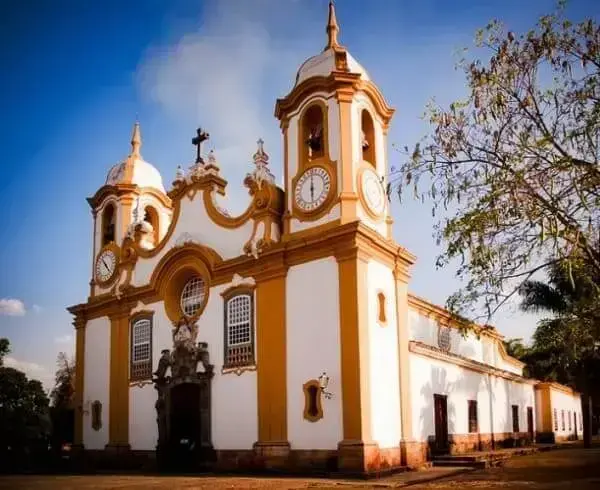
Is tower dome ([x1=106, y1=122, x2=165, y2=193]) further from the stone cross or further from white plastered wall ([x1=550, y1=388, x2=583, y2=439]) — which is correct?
white plastered wall ([x1=550, y1=388, x2=583, y2=439])

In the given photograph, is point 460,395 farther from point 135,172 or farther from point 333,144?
point 135,172

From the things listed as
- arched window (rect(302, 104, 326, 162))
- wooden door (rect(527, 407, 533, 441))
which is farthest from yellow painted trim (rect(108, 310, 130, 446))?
wooden door (rect(527, 407, 533, 441))

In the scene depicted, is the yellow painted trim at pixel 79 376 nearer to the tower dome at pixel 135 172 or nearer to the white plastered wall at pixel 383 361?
the tower dome at pixel 135 172

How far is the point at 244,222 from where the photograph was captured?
2059cm

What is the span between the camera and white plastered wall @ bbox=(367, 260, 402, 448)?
1736 centimetres

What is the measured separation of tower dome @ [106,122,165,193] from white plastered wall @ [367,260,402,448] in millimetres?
12605

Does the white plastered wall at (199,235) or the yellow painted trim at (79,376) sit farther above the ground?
the white plastered wall at (199,235)

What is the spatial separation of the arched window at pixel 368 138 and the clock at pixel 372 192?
0.73 meters

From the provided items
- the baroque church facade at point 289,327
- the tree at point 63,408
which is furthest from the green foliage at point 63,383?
the baroque church facade at point 289,327

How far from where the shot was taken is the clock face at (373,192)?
19125 millimetres

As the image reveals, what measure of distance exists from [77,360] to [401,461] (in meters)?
14.2

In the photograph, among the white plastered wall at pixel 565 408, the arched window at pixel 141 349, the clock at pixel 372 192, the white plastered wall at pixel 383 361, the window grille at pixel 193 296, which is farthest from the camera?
the white plastered wall at pixel 565 408

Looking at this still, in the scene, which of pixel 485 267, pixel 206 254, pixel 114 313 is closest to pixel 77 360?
pixel 114 313

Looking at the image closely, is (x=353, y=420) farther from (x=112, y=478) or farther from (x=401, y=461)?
(x=112, y=478)
